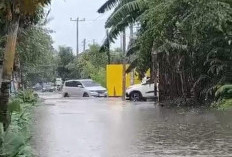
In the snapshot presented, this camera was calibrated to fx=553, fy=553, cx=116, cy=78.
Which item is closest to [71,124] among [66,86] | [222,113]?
[222,113]

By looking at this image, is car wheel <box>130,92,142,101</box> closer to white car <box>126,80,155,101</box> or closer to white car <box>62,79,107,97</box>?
white car <box>126,80,155,101</box>

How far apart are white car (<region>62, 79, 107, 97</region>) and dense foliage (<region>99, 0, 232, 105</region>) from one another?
14.0m

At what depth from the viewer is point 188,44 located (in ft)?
75.7

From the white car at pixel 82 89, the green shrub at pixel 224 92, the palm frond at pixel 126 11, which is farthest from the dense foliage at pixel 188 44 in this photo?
the white car at pixel 82 89

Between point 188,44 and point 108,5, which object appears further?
point 108,5

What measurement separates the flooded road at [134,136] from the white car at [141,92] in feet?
50.0

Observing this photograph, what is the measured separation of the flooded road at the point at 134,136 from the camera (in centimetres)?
1005

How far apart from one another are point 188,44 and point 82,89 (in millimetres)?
19201

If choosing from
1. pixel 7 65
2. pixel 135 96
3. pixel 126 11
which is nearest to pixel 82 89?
pixel 135 96

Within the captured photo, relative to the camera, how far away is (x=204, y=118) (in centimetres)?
1681

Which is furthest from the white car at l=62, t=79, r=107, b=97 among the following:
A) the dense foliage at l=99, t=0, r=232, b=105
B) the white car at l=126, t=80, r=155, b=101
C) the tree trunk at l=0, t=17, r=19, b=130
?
the tree trunk at l=0, t=17, r=19, b=130

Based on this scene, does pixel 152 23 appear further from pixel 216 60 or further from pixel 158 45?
pixel 216 60

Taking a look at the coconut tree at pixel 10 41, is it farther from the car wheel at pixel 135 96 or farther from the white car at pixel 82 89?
the white car at pixel 82 89

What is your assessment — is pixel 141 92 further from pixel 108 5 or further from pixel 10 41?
pixel 10 41
